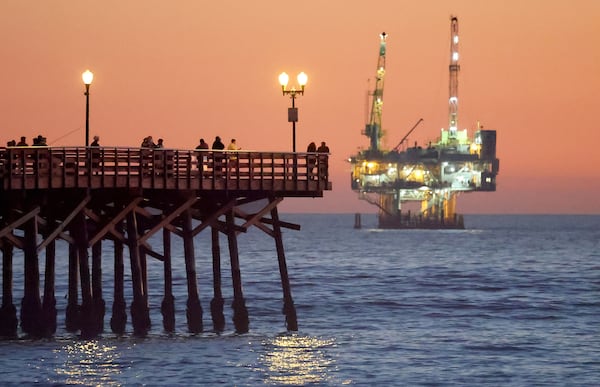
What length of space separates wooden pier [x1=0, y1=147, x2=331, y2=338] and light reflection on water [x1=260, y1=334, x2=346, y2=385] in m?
1.80

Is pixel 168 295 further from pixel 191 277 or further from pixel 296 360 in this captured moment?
pixel 296 360

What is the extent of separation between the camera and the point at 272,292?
81188mm

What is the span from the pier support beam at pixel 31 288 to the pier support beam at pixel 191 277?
188 inches

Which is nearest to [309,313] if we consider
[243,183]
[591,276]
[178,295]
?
[178,295]

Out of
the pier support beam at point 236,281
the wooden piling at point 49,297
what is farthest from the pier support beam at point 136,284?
the pier support beam at point 236,281

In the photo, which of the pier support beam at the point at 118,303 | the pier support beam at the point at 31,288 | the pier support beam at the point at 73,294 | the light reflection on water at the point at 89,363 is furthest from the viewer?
the pier support beam at the point at 118,303

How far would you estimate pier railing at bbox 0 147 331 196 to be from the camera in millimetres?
44250

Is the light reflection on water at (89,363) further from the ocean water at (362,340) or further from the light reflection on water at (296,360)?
the light reflection on water at (296,360)

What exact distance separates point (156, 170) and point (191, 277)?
3.88 m

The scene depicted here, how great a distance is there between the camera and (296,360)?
4459cm

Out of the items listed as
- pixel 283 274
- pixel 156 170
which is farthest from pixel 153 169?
pixel 283 274

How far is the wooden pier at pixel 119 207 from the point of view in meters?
44.8

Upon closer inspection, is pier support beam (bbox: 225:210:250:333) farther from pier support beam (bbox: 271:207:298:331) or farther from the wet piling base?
pier support beam (bbox: 271:207:298:331)

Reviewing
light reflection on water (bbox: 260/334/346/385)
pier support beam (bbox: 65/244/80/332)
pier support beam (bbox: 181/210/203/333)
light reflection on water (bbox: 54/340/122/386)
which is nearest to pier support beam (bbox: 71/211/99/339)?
light reflection on water (bbox: 54/340/122/386)
